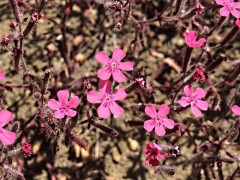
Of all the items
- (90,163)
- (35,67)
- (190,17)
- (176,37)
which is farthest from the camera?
(176,37)

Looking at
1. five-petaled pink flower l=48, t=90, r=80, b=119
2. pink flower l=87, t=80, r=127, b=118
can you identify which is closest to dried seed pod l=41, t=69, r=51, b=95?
five-petaled pink flower l=48, t=90, r=80, b=119

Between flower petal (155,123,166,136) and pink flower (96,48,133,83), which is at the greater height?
pink flower (96,48,133,83)

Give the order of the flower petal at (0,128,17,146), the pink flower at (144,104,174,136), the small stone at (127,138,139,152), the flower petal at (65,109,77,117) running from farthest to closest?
the small stone at (127,138,139,152)
the pink flower at (144,104,174,136)
the flower petal at (65,109,77,117)
the flower petal at (0,128,17,146)

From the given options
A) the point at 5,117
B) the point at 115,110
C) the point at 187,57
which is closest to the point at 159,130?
the point at 115,110

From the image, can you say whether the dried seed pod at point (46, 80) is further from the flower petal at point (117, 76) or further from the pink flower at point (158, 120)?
the pink flower at point (158, 120)

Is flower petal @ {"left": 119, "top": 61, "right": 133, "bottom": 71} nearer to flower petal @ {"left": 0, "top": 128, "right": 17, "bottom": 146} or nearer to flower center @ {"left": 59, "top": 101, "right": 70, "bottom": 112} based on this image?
flower center @ {"left": 59, "top": 101, "right": 70, "bottom": 112}

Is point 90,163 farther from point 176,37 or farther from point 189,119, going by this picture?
point 176,37

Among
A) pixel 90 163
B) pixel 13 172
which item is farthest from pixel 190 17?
pixel 13 172

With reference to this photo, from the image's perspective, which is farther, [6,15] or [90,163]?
[6,15]
